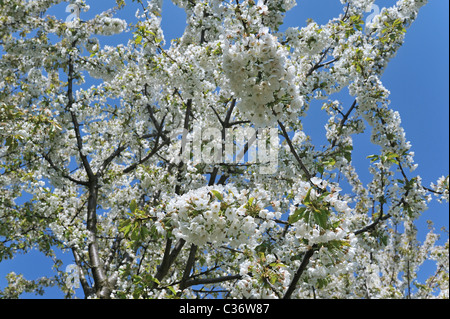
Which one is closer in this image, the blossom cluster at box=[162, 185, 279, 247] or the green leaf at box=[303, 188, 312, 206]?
the green leaf at box=[303, 188, 312, 206]

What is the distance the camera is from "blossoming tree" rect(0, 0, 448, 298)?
8.55 ft

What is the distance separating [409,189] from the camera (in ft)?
14.3

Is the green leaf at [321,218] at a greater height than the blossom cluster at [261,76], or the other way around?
the blossom cluster at [261,76]

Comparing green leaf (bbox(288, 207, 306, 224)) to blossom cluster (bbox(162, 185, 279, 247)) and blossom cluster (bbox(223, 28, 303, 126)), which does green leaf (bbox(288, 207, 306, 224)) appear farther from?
blossom cluster (bbox(223, 28, 303, 126))

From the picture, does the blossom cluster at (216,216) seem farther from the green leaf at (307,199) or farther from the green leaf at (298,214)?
the green leaf at (307,199)

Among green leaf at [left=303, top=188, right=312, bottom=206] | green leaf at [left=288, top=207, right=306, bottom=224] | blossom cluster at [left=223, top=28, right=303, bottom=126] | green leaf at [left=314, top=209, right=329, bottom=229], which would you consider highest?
blossom cluster at [left=223, top=28, right=303, bottom=126]

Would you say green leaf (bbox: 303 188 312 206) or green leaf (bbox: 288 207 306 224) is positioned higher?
green leaf (bbox: 303 188 312 206)

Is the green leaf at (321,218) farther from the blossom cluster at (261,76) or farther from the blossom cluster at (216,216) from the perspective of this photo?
the blossom cluster at (261,76)

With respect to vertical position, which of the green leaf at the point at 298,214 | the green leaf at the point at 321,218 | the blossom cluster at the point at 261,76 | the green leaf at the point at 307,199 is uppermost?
the blossom cluster at the point at 261,76

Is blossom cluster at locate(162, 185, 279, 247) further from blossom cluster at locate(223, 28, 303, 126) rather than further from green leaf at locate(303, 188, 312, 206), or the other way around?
blossom cluster at locate(223, 28, 303, 126)

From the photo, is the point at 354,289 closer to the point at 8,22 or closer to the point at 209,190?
the point at 209,190

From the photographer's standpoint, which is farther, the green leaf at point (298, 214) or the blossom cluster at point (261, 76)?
the blossom cluster at point (261, 76)

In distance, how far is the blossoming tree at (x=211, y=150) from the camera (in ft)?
8.55

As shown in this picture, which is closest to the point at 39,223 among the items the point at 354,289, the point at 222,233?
the point at 222,233
